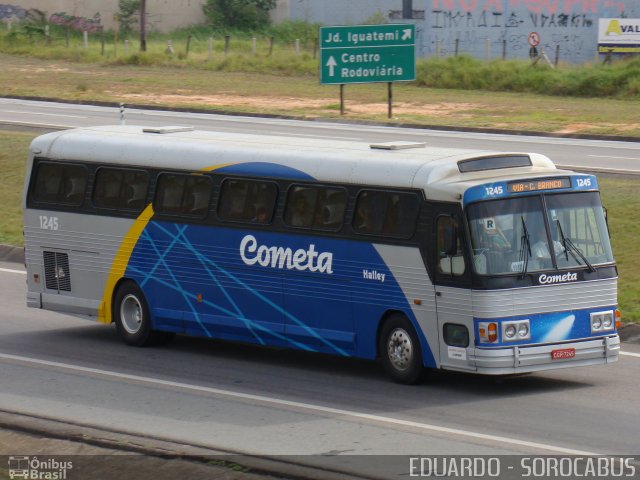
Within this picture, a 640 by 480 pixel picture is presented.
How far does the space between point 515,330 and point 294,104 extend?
34.7 m

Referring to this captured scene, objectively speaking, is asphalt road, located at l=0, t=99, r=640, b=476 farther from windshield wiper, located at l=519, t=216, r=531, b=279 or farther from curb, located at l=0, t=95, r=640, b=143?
curb, located at l=0, t=95, r=640, b=143

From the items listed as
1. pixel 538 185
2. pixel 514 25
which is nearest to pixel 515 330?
pixel 538 185

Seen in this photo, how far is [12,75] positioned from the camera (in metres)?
56.6

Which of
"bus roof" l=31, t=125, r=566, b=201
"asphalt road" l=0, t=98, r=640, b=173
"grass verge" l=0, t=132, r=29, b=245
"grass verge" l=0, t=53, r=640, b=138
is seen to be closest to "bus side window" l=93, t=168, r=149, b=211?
"bus roof" l=31, t=125, r=566, b=201

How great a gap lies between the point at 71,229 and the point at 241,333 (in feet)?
10.1

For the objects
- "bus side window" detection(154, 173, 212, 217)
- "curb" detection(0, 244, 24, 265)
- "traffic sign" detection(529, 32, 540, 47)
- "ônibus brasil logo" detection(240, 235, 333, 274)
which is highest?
"bus side window" detection(154, 173, 212, 217)

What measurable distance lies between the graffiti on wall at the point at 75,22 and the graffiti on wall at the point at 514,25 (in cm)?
2115

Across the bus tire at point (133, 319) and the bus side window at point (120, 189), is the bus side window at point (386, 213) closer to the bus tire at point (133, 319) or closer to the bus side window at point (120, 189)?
the bus side window at point (120, 189)

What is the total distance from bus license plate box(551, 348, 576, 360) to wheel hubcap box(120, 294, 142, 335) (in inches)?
216

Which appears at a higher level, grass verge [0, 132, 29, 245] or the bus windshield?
the bus windshield

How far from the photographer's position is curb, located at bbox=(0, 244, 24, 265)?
22.7 m

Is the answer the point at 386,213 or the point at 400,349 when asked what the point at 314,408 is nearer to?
the point at 400,349

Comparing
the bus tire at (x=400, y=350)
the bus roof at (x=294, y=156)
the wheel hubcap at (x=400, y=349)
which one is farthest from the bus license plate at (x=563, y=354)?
the bus roof at (x=294, y=156)

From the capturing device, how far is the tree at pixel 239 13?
268 feet
